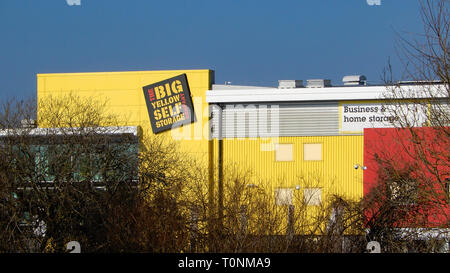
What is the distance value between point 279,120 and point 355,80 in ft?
17.0

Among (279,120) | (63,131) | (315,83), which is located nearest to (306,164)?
(279,120)

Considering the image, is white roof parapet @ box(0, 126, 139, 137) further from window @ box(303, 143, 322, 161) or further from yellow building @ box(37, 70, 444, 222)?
→ window @ box(303, 143, 322, 161)

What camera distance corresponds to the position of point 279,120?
108 ft

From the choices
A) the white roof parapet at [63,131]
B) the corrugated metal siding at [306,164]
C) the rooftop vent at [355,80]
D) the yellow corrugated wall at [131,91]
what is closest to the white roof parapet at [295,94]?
the yellow corrugated wall at [131,91]

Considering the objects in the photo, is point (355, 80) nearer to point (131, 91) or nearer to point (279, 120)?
point (279, 120)

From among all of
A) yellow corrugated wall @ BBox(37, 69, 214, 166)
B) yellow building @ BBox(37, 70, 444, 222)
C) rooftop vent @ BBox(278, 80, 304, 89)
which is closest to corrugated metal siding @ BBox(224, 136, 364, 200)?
yellow building @ BBox(37, 70, 444, 222)

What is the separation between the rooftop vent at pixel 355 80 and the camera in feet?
115

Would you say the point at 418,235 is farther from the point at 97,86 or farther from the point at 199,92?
the point at 97,86

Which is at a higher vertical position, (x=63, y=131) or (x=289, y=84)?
(x=289, y=84)

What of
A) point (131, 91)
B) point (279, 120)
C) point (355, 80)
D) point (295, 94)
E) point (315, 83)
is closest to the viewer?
point (295, 94)

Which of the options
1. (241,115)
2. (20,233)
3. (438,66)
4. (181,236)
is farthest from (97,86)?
(438,66)

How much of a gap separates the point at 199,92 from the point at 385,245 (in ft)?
42.8

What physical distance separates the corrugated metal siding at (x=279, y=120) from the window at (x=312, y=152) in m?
0.55
